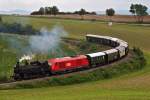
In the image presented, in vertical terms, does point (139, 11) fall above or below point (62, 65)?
above

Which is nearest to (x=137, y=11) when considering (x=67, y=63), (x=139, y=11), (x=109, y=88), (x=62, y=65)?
(x=139, y=11)

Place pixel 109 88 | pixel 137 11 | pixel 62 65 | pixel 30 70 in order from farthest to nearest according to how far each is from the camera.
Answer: pixel 137 11 < pixel 62 65 < pixel 30 70 < pixel 109 88

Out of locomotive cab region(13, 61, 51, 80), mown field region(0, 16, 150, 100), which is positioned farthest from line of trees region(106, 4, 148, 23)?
locomotive cab region(13, 61, 51, 80)

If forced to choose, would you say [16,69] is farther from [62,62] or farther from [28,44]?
[28,44]

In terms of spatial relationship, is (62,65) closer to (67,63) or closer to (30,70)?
(67,63)

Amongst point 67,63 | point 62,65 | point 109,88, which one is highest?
point 67,63

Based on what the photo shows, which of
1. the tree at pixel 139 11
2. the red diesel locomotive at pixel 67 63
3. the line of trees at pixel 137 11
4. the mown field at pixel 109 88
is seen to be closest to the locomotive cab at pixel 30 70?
the red diesel locomotive at pixel 67 63

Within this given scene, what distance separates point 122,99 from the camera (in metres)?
32.2

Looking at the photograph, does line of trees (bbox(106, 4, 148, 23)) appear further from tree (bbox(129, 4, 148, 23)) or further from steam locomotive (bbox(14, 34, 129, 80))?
steam locomotive (bbox(14, 34, 129, 80))

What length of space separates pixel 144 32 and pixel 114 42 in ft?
111

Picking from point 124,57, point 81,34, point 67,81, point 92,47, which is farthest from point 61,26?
point 67,81

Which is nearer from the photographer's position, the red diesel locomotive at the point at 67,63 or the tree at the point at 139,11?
the red diesel locomotive at the point at 67,63

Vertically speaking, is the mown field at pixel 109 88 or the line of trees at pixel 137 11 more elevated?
the line of trees at pixel 137 11

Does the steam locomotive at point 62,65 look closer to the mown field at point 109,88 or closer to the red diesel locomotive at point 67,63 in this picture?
the red diesel locomotive at point 67,63
